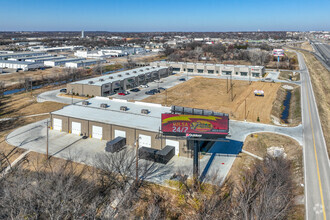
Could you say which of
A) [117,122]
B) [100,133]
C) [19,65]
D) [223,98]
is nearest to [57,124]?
[100,133]

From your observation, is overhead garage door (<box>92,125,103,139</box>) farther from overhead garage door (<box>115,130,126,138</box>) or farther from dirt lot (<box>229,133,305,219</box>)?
dirt lot (<box>229,133,305,219</box>)

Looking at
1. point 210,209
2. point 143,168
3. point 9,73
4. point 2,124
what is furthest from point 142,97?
point 9,73

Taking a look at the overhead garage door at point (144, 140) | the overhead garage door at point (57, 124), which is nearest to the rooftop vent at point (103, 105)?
the overhead garage door at point (57, 124)

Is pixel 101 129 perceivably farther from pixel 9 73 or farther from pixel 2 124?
pixel 9 73

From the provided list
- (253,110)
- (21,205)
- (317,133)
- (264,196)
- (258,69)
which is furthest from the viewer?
(258,69)

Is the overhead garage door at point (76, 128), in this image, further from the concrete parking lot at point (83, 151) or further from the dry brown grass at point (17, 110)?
the dry brown grass at point (17, 110)

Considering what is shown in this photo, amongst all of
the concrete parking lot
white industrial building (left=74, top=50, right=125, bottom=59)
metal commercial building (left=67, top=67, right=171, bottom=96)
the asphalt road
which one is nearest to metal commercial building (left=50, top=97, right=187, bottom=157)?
the concrete parking lot

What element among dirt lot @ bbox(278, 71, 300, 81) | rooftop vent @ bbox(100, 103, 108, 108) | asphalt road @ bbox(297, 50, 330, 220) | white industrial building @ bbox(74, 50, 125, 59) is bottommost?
asphalt road @ bbox(297, 50, 330, 220)
